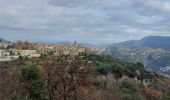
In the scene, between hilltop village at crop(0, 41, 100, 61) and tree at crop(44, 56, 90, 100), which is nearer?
tree at crop(44, 56, 90, 100)

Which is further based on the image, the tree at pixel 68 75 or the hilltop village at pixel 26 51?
the hilltop village at pixel 26 51

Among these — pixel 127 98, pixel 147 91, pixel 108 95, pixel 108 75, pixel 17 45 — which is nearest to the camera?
pixel 108 95

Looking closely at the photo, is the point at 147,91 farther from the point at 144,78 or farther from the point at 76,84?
the point at 76,84

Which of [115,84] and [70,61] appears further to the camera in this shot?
[115,84]

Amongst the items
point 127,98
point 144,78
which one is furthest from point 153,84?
point 127,98

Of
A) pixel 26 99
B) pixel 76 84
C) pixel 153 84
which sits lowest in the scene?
pixel 153 84

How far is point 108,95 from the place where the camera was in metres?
58.0

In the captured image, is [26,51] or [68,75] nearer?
[68,75]

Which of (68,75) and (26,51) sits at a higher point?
(68,75)

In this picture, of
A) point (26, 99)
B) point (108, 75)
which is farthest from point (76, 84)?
point (108, 75)

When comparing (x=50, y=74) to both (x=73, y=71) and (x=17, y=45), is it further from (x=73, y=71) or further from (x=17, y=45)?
(x=17, y=45)

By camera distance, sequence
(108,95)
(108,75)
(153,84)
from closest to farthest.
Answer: (108,95)
(108,75)
(153,84)

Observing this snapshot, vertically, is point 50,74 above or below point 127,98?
above

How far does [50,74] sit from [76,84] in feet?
11.5
